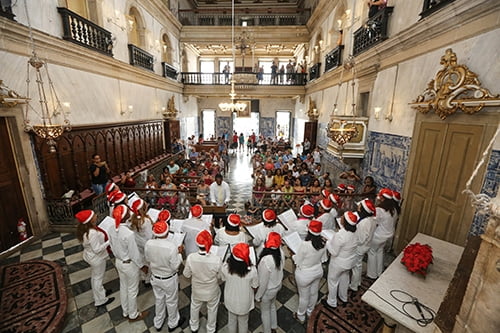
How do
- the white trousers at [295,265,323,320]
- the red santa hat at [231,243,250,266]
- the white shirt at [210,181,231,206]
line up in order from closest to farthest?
the red santa hat at [231,243,250,266]
the white trousers at [295,265,323,320]
the white shirt at [210,181,231,206]

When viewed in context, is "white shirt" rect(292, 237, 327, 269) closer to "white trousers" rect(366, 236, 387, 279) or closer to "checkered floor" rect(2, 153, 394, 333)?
"checkered floor" rect(2, 153, 394, 333)

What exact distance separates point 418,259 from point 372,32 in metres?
5.91

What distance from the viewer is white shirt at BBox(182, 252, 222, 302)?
9.11 ft

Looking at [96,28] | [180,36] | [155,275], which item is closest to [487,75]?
[155,275]

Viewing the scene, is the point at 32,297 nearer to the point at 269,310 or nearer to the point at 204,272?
the point at 204,272

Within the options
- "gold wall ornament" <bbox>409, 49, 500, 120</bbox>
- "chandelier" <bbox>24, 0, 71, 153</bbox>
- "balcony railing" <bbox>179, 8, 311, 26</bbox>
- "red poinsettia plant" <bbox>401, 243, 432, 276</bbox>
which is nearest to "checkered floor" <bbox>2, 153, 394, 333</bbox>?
"red poinsettia plant" <bbox>401, 243, 432, 276</bbox>

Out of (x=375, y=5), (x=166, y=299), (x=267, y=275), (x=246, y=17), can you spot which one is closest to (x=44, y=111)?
(x=166, y=299)

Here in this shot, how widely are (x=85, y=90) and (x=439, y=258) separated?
901 centimetres

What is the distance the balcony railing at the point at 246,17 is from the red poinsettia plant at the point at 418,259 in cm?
1549

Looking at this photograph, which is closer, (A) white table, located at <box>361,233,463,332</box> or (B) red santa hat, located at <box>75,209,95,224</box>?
(A) white table, located at <box>361,233,463,332</box>

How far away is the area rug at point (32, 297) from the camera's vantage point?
3102mm

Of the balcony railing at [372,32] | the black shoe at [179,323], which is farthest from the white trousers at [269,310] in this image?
the balcony railing at [372,32]

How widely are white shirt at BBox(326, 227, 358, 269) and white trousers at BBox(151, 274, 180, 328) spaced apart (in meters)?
2.37

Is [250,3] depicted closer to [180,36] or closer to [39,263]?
[180,36]
